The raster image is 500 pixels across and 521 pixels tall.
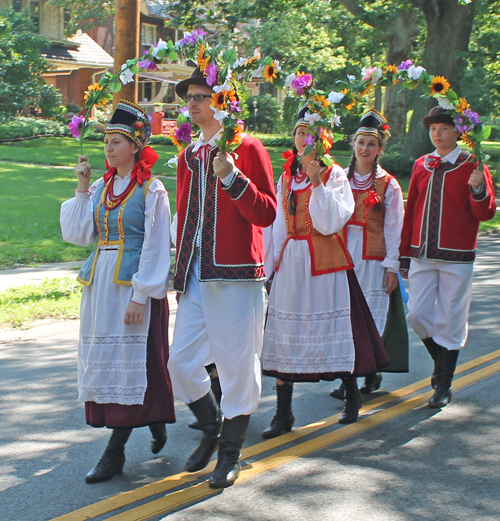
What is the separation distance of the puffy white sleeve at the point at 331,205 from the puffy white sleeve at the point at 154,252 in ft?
3.25

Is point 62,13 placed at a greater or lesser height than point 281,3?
greater

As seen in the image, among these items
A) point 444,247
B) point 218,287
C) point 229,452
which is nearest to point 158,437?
point 229,452

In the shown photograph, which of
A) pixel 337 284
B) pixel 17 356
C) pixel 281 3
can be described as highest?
pixel 281 3

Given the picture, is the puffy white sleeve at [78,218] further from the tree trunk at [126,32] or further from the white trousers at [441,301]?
the tree trunk at [126,32]

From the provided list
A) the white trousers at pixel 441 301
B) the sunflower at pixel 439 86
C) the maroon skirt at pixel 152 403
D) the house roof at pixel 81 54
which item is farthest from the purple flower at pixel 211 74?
the house roof at pixel 81 54

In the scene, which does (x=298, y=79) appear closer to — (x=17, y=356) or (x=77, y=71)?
(x=17, y=356)

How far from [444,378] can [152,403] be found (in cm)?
249

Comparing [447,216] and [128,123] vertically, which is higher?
[128,123]

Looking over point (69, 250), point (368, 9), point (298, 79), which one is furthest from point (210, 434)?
point (368, 9)

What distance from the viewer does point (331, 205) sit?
4.73m

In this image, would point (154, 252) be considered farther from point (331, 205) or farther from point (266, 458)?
point (266, 458)

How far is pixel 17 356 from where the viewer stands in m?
6.79

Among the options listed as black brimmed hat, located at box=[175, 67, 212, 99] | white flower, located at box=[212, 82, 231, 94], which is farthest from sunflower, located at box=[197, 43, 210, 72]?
white flower, located at box=[212, 82, 231, 94]

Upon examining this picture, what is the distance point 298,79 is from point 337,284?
138 centimetres
